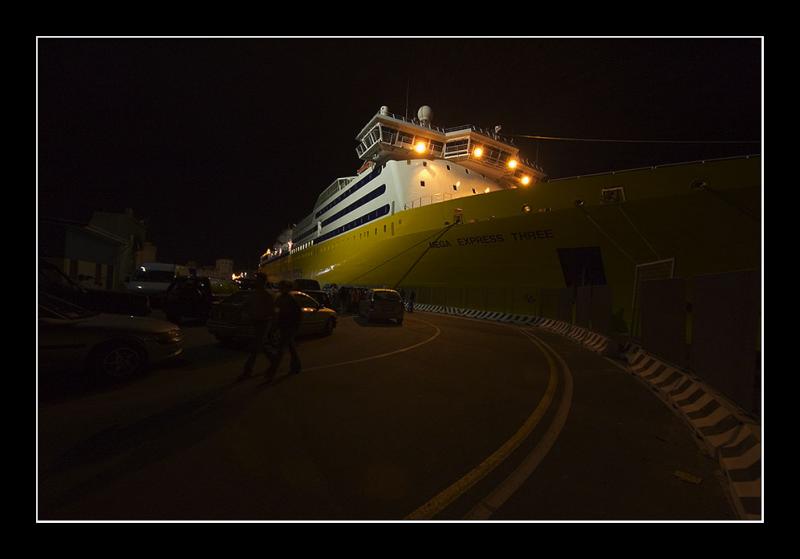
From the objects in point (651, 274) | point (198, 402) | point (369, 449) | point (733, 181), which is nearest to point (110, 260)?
point (198, 402)

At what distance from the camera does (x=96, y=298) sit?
10.0 m

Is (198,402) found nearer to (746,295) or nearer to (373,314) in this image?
(746,295)

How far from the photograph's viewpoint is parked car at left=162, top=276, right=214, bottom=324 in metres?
11.7

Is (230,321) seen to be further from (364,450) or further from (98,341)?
(364,450)

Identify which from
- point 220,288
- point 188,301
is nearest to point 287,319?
point 188,301

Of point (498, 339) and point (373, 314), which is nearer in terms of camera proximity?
point (498, 339)

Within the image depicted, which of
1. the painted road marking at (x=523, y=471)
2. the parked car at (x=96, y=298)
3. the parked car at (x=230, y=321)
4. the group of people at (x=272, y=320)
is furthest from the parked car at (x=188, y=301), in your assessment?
the painted road marking at (x=523, y=471)

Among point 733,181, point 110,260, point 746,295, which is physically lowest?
point 746,295

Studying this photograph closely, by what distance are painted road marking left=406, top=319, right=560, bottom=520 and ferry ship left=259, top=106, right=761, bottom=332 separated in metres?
4.48

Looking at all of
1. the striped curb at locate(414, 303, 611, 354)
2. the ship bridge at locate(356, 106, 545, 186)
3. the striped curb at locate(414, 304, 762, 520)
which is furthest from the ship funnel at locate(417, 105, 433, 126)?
the striped curb at locate(414, 304, 762, 520)

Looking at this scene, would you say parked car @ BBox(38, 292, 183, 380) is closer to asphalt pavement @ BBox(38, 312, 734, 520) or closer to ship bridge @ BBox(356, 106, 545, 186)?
asphalt pavement @ BBox(38, 312, 734, 520)

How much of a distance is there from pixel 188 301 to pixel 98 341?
7675 mm

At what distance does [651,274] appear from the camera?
8422mm

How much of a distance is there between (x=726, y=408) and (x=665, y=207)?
10296mm
